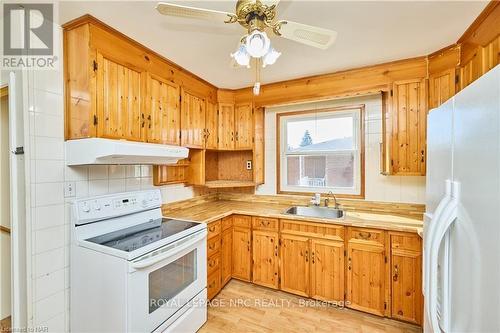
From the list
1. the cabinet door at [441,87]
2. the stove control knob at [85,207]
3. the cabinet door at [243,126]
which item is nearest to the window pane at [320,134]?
the cabinet door at [243,126]

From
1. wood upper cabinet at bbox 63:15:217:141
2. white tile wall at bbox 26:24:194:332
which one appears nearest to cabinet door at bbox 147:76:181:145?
wood upper cabinet at bbox 63:15:217:141

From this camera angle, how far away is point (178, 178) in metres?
2.65

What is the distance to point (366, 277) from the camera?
81.7 inches

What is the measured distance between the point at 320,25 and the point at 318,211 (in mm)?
→ 1919

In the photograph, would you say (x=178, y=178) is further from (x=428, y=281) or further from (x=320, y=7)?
(x=428, y=281)

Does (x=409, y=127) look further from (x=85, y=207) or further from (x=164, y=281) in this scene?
(x=85, y=207)

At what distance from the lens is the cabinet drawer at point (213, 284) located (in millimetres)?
2246

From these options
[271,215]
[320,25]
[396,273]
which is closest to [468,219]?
[320,25]

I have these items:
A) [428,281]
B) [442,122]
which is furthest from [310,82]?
[428,281]

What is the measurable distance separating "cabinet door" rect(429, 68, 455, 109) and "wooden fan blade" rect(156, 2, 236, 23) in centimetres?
196

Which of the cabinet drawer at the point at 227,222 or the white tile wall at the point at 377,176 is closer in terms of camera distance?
the white tile wall at the point at 377,176

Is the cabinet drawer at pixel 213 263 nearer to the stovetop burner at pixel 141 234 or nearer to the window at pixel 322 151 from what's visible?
the stovetop burner at pixel 141 234

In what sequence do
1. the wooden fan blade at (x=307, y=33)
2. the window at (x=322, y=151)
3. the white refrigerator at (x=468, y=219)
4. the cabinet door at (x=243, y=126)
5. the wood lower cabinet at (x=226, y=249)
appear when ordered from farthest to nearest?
the cabinet door at (x=243, y=126)
the window at (x=322, y=151)
the wood lower cabinet at (x=226, y=249)
the wooden fan blade at (x=307, y=33)
the white refrigerator at (x=468, y=219)

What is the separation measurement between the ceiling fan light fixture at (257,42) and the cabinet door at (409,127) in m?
1.76
